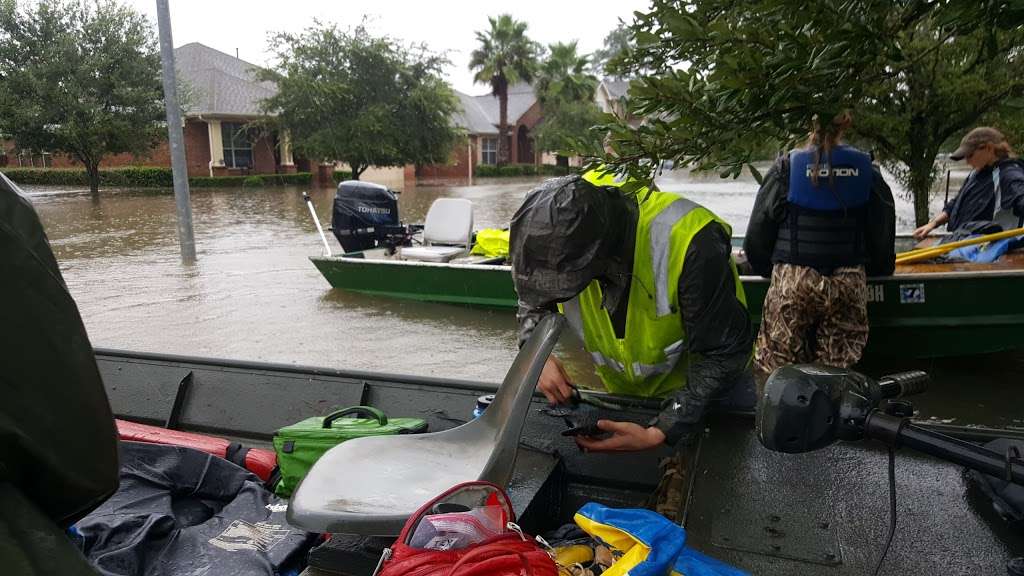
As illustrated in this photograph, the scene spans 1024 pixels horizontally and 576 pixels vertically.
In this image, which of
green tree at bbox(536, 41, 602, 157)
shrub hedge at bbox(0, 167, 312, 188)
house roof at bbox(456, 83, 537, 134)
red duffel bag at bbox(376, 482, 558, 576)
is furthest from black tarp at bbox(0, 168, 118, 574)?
house roof at bbox(456, 83, 537, 134)

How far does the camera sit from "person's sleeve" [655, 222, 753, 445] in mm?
2211

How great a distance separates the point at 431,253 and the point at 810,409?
7662mm

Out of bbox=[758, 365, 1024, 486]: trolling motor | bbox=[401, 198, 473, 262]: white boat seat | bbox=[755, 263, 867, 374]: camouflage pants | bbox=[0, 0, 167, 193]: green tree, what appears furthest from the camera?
bbox=[0, 0, 167, 193]: green tree

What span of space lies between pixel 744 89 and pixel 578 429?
1.26m

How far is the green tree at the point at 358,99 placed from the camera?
25.8 metres

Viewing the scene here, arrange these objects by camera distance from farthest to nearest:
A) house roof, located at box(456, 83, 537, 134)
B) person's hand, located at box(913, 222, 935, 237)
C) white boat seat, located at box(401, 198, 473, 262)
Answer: house roof, located at box(456, 83, 537, 134)
white boat seat, located at box(401, 198, 473, 262)
person's hand, located at box(913, 222, 935, 237)

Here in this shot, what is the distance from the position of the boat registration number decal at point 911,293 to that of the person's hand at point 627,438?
13.9 feet

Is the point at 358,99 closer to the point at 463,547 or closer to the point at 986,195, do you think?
the point at 986,195

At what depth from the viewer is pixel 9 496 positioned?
93cm

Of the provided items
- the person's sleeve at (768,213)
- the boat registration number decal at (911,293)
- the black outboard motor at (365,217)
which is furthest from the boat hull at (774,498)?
the black outboard motor at (365,217)

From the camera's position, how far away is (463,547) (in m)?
1.58

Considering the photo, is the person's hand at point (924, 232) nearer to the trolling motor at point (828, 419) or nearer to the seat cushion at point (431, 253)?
the seat cushion at point (431, 253)

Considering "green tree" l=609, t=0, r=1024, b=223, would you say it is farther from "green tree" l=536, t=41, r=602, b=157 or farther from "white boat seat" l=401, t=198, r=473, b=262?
"green tree" l=536, t=41, r=602, b=157

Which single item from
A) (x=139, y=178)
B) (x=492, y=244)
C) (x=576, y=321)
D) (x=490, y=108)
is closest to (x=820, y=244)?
(x=576, y=321)
